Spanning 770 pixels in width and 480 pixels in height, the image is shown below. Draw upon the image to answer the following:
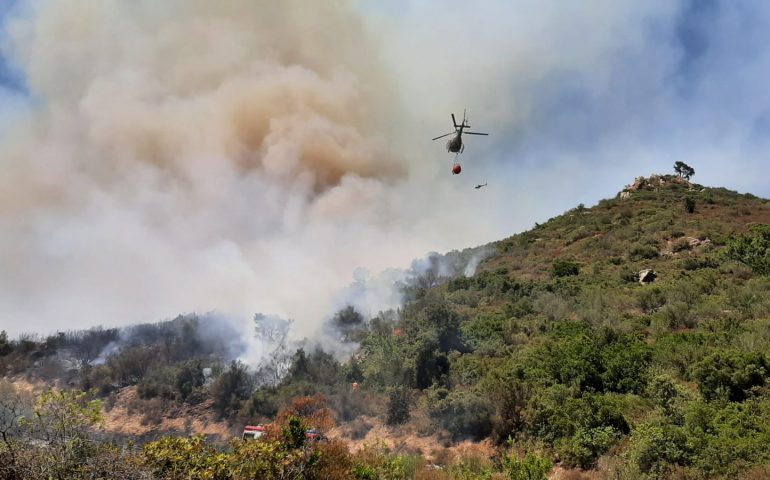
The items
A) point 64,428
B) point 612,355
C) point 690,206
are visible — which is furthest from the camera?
point 690,206

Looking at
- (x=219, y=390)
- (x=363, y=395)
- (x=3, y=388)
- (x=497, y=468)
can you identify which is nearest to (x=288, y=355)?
(x=219, y=390)

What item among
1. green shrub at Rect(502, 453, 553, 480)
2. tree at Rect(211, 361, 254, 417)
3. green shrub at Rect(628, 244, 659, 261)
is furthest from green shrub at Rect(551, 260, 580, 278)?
green shrub at Rect(502, 453, 553, 480)

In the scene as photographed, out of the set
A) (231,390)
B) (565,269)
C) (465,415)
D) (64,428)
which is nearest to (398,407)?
(465,415)

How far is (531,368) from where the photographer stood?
675 inches

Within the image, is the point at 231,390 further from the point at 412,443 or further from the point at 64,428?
the point at 64,428

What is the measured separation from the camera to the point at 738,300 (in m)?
19.7

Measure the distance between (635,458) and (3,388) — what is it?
112 feet

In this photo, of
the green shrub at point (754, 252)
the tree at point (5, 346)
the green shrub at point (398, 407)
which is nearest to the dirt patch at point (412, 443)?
the green shrub at point (398, 407)

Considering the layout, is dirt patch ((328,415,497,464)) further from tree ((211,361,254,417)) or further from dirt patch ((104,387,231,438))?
tree ((211,361,254,417))

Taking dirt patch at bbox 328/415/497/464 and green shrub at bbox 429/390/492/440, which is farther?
green shrub at bbox 429/390/492/440

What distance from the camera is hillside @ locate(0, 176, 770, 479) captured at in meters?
10.6

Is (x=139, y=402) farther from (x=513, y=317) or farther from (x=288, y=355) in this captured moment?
(x=513, y=317)

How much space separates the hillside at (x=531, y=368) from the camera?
10.6m

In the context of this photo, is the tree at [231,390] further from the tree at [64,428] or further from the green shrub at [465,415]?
the tree at [64,428]
